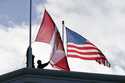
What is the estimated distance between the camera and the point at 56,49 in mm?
41438

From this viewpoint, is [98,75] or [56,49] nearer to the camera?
[98,75]

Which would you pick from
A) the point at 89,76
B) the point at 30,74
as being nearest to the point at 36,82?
the point at 30,74

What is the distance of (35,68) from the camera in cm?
3809

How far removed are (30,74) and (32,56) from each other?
159cm

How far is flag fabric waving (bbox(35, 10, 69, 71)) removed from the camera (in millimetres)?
40844

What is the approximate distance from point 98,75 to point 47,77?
2768mm

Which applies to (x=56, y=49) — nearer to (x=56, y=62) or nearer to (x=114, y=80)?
(x=56, y=62)

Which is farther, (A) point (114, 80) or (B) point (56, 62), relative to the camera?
(B) point (56, 62)

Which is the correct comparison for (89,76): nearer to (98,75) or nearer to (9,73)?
(98,75)

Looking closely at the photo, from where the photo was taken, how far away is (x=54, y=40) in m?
41.4

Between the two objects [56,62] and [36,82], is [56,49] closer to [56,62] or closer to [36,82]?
[56,62]

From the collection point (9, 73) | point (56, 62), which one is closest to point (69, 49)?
point (56, 62)

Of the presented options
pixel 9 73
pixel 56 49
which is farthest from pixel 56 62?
pixel 9 73

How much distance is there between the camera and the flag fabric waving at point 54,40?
134ft
